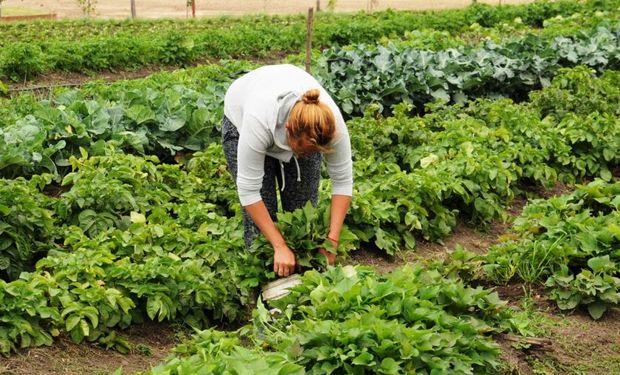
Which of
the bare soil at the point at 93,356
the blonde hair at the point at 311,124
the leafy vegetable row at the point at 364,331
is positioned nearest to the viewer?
the leafy vegetable row at the point at 364,331

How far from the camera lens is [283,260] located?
15.5ft

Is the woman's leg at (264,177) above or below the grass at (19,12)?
above

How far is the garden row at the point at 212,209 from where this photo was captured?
16.3 feet

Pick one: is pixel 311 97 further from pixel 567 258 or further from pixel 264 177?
pixel 567 258

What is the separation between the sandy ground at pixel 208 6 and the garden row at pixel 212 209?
15858 millimetres

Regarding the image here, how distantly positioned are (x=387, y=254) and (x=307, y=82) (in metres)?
2.30

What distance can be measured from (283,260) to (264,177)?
58 centimetres

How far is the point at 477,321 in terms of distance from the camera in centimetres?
441

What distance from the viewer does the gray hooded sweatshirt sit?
445cm

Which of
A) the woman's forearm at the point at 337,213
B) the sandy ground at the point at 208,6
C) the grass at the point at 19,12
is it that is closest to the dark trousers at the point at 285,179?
the woman's forearm at the point at 337,213

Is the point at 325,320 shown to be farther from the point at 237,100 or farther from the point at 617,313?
the point at 617,313

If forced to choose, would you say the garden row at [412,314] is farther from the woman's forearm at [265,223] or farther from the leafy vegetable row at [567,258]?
the woman's forearm at [265,223]

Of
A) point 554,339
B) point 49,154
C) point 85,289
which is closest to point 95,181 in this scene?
point 49,154

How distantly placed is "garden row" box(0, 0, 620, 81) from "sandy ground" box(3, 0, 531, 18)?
389cm
